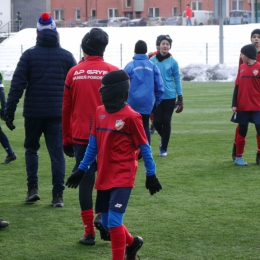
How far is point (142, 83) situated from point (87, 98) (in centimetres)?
391

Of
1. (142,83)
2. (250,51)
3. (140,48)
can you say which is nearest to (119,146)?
(142,83)

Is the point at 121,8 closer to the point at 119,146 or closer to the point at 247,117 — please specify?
the point at 247,117

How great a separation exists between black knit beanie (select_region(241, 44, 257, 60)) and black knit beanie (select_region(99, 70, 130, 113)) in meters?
5.01

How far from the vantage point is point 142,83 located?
1055 cm

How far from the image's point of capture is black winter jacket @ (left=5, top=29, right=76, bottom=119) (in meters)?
7.79

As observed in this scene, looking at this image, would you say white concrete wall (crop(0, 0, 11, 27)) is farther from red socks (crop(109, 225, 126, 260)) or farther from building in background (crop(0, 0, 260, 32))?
red socks (crop(109, 225, 126, 260))

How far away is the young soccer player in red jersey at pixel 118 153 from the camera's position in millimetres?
5613

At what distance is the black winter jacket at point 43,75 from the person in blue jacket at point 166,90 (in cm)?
401

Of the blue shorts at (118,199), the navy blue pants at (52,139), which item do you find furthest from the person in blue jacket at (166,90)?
the blue shorts at (118,199)

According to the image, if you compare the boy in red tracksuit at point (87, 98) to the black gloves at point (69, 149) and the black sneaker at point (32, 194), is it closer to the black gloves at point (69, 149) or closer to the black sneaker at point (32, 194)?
the black gloves at point (69, 149)

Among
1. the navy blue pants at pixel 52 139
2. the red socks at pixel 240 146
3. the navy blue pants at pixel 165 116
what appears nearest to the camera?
the navy blue pants at pixel 52 139

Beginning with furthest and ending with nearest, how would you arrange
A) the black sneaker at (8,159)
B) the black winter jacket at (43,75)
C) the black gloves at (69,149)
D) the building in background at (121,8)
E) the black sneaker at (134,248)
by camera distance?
1. the building in background at (121,8)
2. the black sneaker at (8,159)
3. the black winter jacket at (43,75)
4. the black gloves at (69,149)
5. the black sneaker at (134,248)

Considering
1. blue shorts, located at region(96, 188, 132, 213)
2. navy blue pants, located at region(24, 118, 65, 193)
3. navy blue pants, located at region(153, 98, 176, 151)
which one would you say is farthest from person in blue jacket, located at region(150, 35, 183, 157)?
blue shorts, located at region(96, 188, 132, 213)

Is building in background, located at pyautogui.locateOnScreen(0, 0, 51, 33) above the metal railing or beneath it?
above
